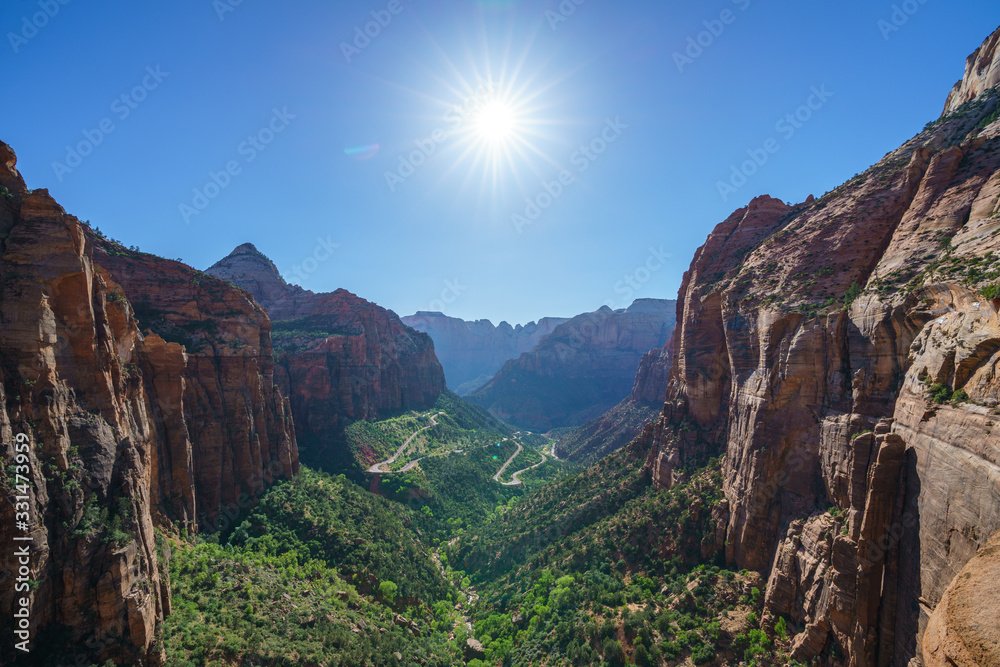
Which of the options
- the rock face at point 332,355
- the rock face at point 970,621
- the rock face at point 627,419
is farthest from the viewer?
→ the rock face at point 627,419

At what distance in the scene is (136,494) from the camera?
1845cm

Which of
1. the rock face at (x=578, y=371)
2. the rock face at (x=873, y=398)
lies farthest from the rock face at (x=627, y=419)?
the rock face at (x=873, y=398)

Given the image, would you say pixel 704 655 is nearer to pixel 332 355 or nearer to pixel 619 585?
pixel 619 585

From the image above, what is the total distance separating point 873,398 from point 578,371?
16112 cm

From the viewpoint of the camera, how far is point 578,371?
586ft

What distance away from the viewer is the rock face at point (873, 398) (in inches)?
539

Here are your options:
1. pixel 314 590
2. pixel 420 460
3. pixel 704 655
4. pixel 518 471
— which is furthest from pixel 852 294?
pixel 518 471

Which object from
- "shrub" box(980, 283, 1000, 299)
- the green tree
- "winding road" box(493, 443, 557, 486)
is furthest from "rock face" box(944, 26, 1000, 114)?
A: "winding road" box(493, 443, 557, 486)

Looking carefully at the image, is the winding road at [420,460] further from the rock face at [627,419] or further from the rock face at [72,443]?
the rock face at [72,443]

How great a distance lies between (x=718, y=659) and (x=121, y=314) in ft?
141

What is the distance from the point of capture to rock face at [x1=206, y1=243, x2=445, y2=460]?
220ft

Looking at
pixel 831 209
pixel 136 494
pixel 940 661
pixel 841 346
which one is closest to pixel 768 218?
pixel 831 209

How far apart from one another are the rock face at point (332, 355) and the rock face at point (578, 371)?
190 feet

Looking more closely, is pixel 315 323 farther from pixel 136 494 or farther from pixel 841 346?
pixel 841 346
